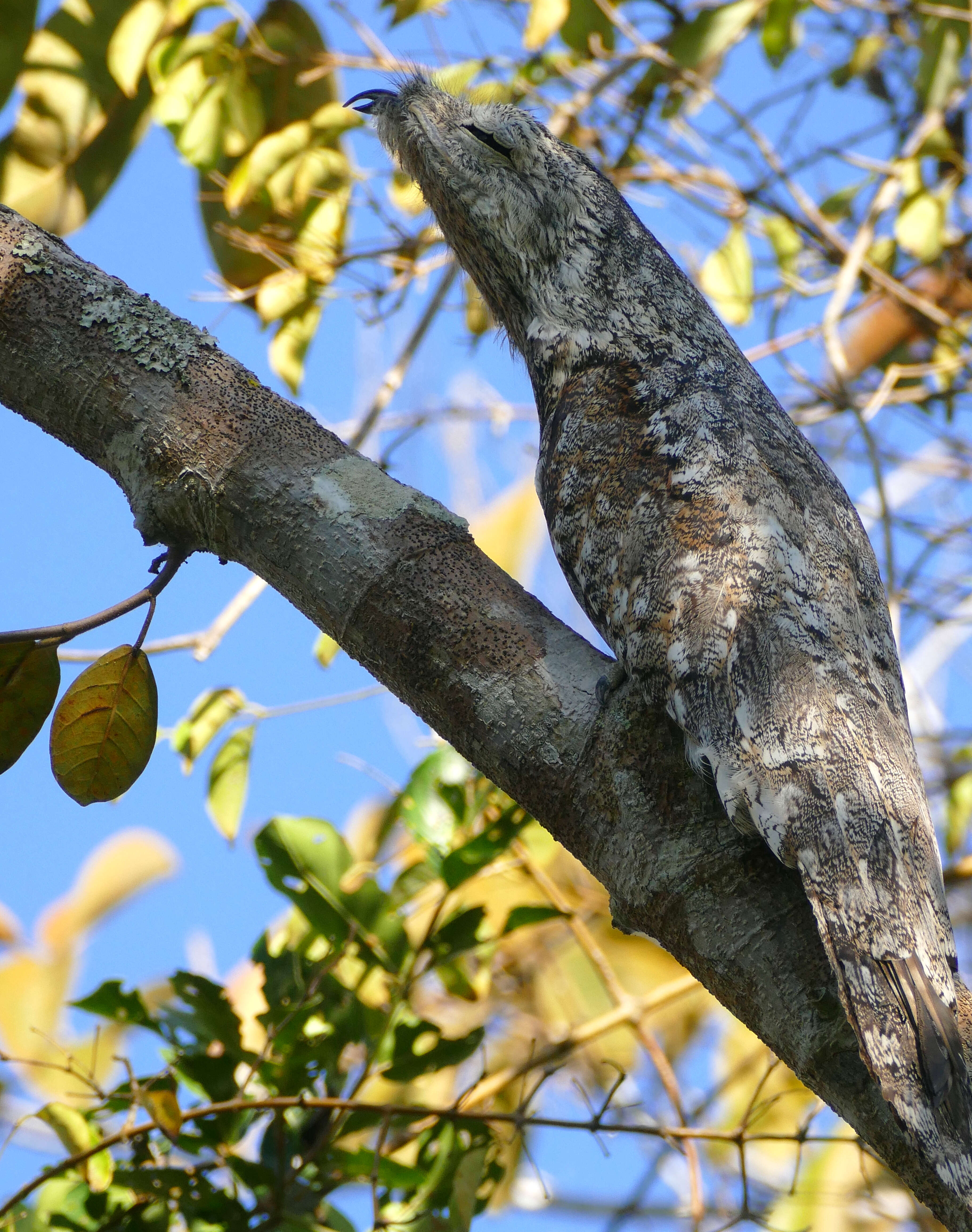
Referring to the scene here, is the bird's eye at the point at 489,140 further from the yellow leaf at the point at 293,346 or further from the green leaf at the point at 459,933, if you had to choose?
the green leaf at the point at 459,933

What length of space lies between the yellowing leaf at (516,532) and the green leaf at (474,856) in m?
2.59

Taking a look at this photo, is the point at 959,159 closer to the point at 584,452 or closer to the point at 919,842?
the point at 584,452

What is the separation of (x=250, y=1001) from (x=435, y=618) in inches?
87.3

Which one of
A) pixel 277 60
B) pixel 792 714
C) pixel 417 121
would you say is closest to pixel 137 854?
pixel 277 60

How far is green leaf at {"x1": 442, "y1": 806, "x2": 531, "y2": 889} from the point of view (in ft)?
7.04

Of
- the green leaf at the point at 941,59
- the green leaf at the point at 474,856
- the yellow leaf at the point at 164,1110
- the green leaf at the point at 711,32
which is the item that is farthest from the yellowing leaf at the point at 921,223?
the yellow leaf at the point at 164,1110

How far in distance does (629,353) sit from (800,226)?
2.12 meters

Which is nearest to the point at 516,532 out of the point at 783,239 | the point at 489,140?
the point at 783,239

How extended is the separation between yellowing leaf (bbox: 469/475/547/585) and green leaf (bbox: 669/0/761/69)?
195cm

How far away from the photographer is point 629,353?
6.12 ft

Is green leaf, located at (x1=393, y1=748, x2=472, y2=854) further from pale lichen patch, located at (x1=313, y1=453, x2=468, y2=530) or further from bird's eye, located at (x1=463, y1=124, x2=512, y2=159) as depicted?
bird's eye, located at (x1=463, y1=124, x2=512, y2=159)

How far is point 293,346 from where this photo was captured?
2.92 metres

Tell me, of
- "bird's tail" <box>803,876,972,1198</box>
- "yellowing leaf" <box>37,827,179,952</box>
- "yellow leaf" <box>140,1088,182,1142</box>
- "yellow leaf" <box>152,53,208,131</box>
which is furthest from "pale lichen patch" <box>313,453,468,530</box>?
"yellowing leaf" <box>37,827,179,952</box>

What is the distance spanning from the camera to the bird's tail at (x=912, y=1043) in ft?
A: 3.69
